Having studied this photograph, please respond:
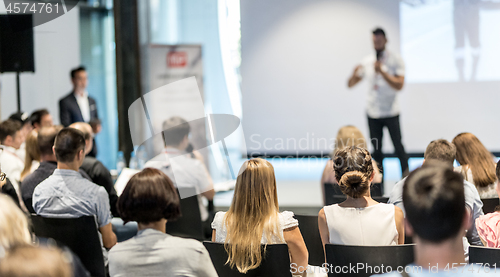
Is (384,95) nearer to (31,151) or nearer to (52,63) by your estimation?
Answer: (31,151)

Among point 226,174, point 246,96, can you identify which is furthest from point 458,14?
point 226,174

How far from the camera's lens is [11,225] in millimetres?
1471

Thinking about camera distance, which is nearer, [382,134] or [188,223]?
[188,223]

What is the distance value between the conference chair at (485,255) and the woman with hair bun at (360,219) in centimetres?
35

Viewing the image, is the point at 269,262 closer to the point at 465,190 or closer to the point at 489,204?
the point at 465,190

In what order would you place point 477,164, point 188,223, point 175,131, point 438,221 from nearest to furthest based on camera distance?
point 438,221 < point 477,164 < point 188,223 < point 175,131

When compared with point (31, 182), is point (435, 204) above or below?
above

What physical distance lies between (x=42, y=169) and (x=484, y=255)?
2637mm

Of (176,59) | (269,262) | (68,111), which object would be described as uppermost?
(176,59)

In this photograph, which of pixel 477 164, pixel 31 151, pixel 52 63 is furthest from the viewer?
pixel 52 63

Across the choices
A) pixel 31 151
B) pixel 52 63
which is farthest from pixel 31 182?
pixel 52 63

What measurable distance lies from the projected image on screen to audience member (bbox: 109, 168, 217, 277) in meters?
4.72

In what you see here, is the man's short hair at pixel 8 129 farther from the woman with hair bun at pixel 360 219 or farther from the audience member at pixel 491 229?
the audience member at pixel 491 229

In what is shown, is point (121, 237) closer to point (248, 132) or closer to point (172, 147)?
point (172, 147)
